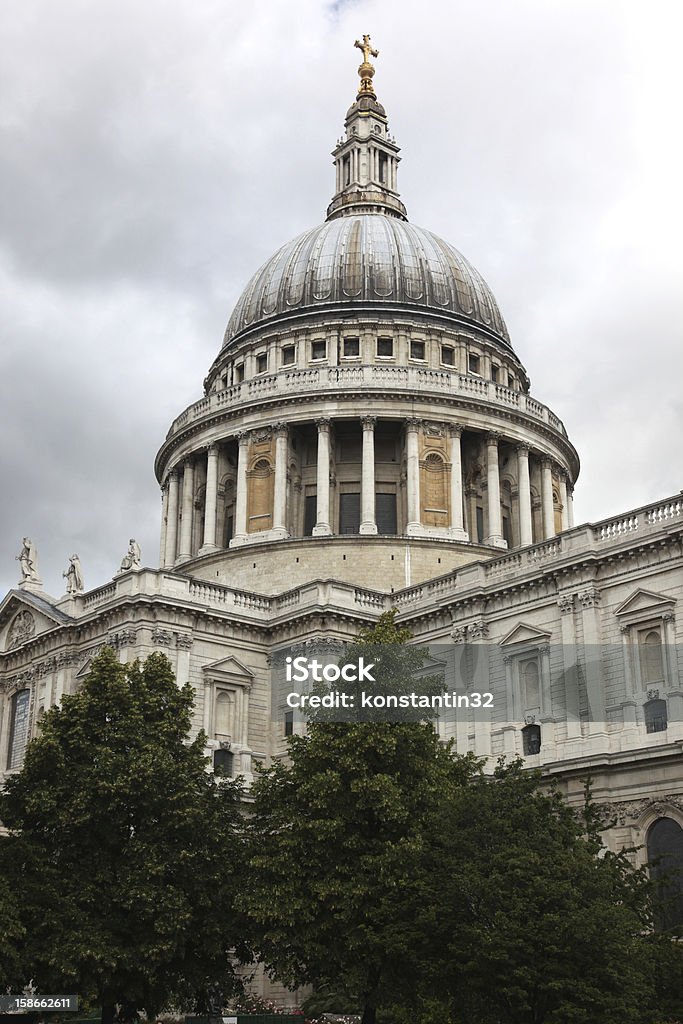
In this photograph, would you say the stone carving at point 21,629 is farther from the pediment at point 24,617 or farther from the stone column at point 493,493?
the stone column at point 493,493

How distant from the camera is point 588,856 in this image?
106ft

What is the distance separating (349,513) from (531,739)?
77.0ft

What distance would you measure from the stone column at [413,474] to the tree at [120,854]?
28.2 m

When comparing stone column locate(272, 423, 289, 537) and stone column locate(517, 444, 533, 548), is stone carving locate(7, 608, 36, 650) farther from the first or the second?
stone column locate(517, 444, 533, 548)

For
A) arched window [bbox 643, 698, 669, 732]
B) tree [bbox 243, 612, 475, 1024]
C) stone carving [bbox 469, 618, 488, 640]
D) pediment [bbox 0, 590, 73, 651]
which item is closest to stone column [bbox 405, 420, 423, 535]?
stone carving [bbox 469, 618, 488, 640]

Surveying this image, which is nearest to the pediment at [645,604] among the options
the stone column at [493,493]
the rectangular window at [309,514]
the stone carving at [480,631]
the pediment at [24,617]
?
the stone carving at [480,631]

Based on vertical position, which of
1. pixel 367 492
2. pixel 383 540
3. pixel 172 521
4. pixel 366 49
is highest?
pixel 366 49

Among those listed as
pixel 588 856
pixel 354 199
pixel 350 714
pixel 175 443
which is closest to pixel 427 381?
pixel 175 443

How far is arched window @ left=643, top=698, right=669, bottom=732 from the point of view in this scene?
4384 centimetres

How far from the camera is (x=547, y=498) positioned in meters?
72.8

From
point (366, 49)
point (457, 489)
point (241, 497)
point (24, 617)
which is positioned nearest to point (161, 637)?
point (24, 617)

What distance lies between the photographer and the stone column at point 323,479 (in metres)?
66.3

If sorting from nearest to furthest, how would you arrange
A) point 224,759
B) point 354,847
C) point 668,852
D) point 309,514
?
point 354,847, point 668,852, point 224,759, point 309,514

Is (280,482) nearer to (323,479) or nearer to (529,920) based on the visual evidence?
(323,479)
